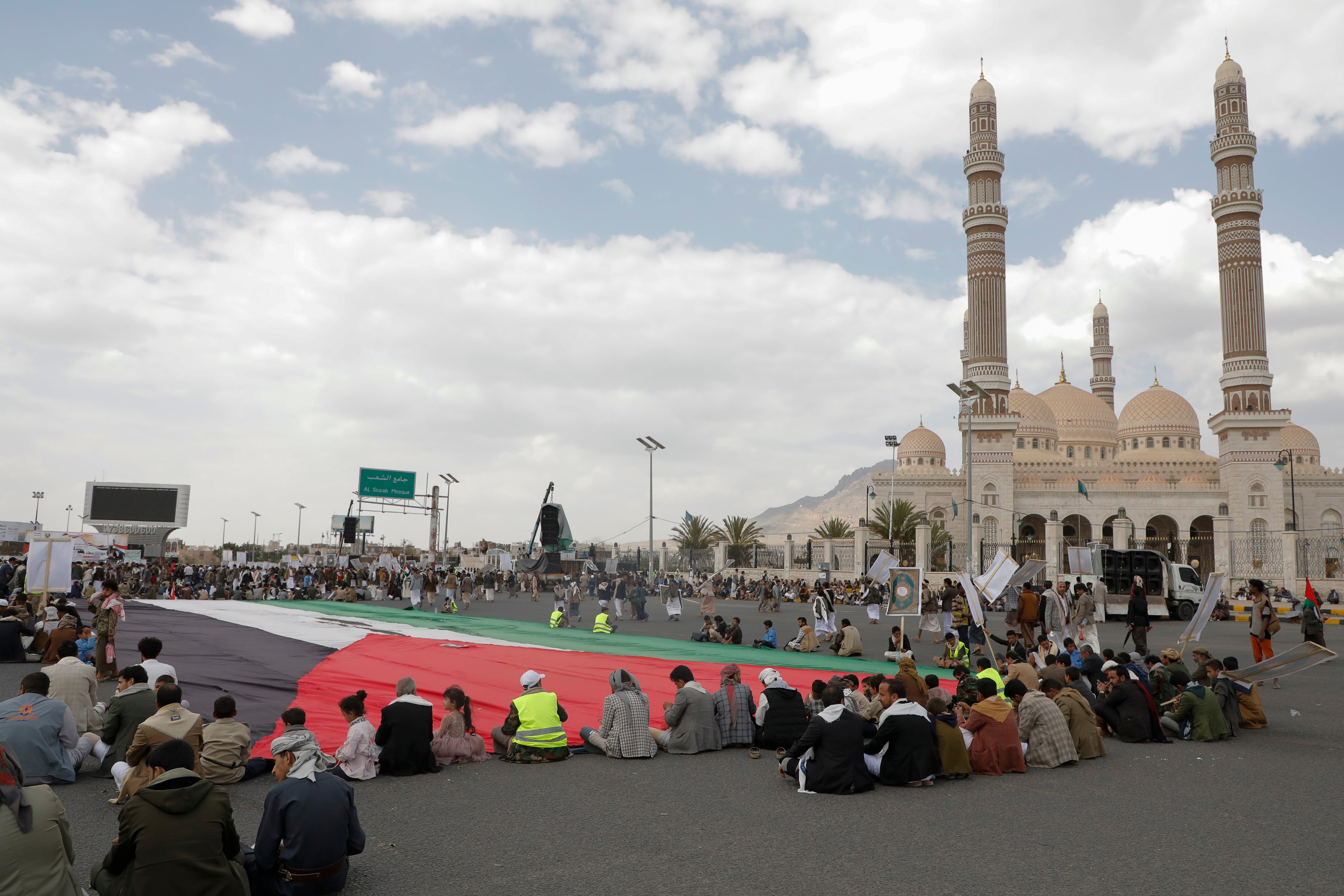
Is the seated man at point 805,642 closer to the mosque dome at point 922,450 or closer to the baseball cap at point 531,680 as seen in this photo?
the baseball cap at point 531,680

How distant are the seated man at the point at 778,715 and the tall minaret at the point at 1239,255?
180 feet

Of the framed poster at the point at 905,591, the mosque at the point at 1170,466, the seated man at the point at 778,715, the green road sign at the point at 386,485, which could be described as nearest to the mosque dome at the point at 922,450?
the mosque at the point at 1170,466

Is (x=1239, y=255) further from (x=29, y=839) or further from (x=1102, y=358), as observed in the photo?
(x=29, y=839)

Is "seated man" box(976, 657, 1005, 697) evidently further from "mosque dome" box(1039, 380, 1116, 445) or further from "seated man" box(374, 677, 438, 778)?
"mosque dome" box(1039, 380, 1116, 445)

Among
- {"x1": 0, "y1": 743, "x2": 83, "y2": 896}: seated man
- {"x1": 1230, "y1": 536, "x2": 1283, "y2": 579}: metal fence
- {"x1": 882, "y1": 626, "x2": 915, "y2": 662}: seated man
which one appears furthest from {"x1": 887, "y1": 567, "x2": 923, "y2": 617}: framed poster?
{"x1": 1230, "y1": 536, "x2": 1283, "y2": 579}: metal fence

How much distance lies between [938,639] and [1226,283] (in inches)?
1704

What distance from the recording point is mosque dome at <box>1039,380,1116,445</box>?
69.9m

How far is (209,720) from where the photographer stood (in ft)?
35.1

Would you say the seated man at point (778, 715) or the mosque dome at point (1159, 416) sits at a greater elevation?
the mosque dome at point (1159, 416)

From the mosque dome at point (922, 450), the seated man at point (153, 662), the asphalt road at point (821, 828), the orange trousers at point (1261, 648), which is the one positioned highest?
the mosque dome at point (922, 450)

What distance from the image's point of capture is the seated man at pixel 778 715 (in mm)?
9695

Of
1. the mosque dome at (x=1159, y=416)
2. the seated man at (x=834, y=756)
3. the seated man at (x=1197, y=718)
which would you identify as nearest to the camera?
the seated man at (x=834, y=756)

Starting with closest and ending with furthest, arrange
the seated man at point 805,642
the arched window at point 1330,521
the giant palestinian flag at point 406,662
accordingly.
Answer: the giant palestinian flag at point 406,662
the seated man at point 805,642
the arched window at point 1330,521

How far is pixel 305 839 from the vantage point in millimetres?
5160
